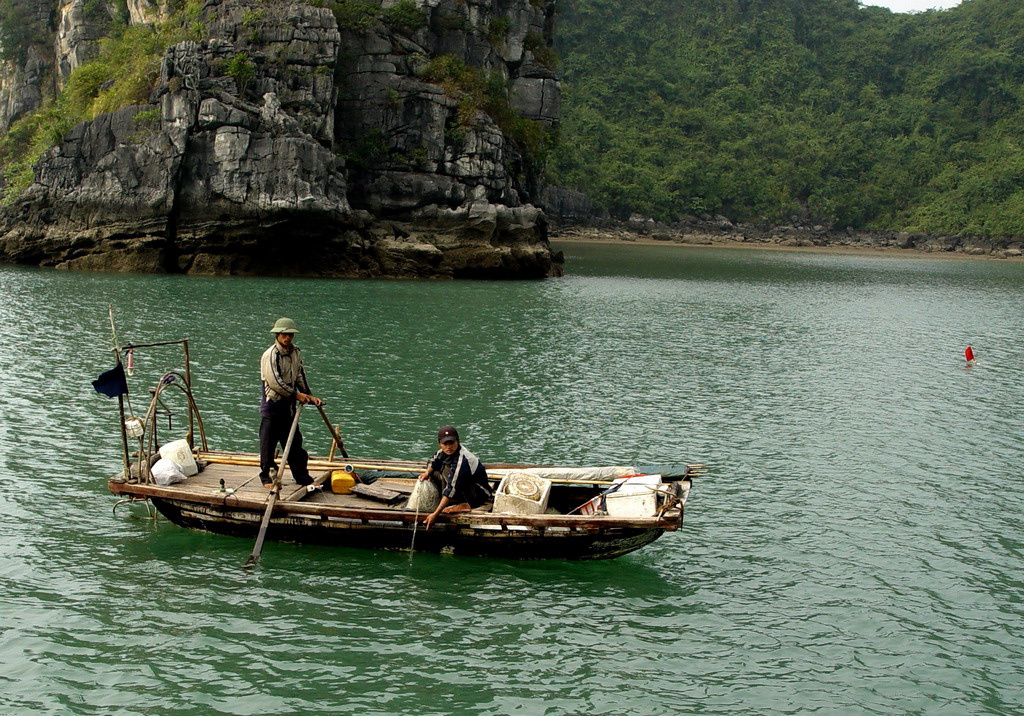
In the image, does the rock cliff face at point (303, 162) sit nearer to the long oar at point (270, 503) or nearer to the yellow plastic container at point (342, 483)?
the yellow plastic container at point (342, 483)

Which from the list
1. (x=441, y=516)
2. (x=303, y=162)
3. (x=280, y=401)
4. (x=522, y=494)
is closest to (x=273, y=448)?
(x=280, y=401)

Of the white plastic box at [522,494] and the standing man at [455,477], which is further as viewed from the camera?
the white plastic box at [522,494]

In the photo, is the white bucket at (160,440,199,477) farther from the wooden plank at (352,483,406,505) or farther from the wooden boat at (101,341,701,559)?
the wooden plank at (352,483,406,505)

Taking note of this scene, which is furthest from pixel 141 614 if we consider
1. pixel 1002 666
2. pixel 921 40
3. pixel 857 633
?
pixel 921 40

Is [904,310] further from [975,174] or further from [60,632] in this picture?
[975,174]

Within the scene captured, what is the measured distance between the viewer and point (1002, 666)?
10164mm

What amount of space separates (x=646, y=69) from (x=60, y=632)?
143229 mm

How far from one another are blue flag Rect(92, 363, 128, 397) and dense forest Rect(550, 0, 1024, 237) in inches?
3831

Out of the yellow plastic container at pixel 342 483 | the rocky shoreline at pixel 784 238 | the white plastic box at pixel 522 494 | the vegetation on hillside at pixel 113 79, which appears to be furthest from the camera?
the rocky shoreline at pixel 784 238

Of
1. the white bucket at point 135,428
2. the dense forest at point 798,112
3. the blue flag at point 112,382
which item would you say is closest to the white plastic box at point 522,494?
the white bucket at point 135,428

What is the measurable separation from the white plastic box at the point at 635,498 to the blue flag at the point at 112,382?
A: 23.0ft

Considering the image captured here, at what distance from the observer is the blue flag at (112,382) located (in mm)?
12734

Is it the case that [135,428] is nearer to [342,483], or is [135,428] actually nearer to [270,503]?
[270,503]

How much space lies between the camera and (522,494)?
12.2 metres
